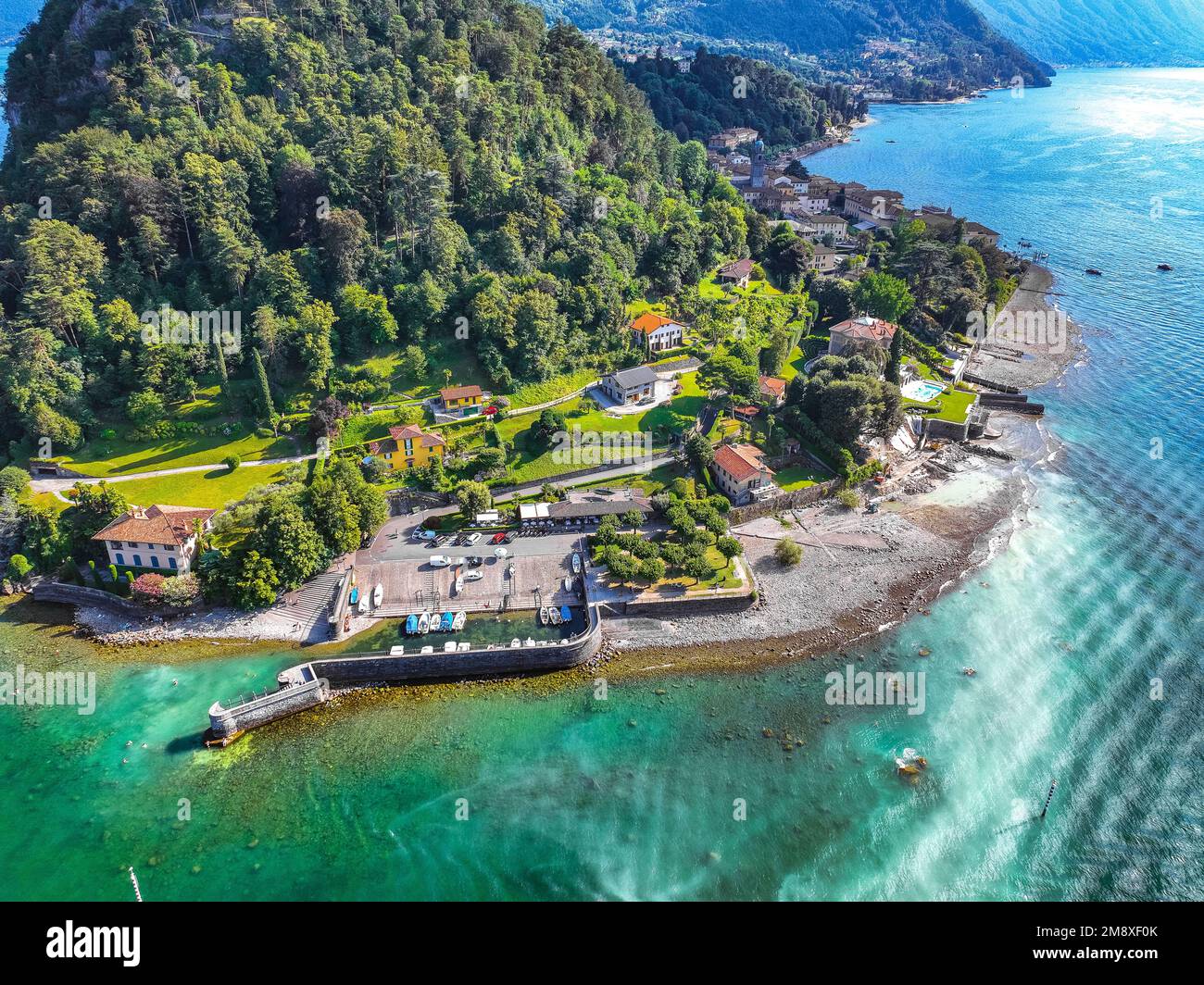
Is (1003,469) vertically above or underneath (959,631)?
above

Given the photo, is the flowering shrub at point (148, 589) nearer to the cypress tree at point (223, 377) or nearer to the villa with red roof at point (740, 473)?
the cypress tree at point (223, 377)

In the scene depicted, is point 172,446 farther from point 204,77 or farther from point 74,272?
point 204,77

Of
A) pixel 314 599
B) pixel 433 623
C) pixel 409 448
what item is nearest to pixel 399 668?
pixel 433 623

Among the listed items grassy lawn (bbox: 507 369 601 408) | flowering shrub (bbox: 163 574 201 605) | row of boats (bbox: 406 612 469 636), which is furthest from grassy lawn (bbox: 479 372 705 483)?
flowering shrub (bbox: 163 574 201 605)

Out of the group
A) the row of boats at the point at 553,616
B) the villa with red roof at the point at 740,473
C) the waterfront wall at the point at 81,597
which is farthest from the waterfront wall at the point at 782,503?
the waterfront wall at the point at 81,597

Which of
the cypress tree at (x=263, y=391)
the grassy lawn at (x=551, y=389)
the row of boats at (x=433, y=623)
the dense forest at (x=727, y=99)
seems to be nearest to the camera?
the row of boats at (x=433, y=623)
